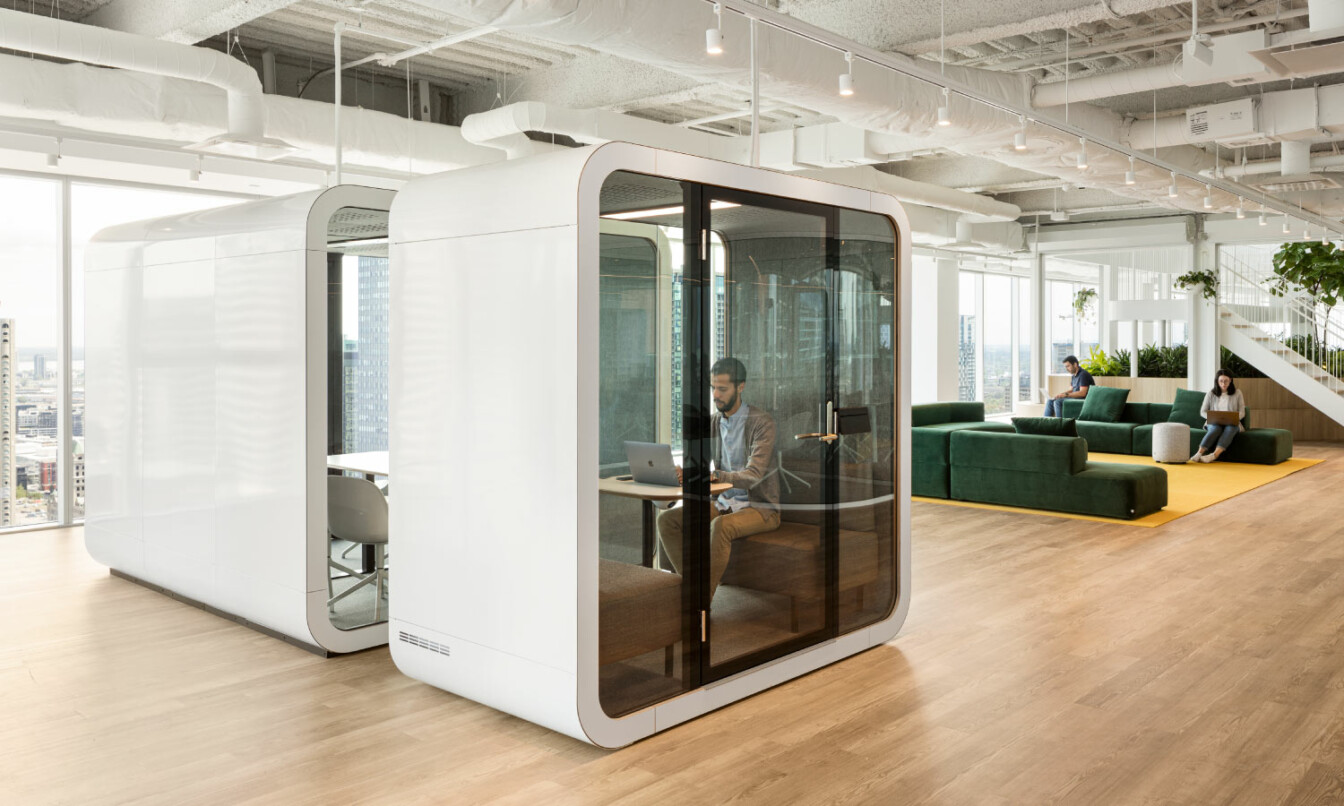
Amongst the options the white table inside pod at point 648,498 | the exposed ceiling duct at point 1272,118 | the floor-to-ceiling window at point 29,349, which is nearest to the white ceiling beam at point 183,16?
the floor-to-ceiling window at point 29,349

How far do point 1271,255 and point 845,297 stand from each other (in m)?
14.5

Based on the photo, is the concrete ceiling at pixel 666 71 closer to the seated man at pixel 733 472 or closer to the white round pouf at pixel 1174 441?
the seated man at pixel 733 472

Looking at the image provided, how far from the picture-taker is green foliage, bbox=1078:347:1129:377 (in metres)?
16.1

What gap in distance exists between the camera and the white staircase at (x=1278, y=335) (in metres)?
14.2

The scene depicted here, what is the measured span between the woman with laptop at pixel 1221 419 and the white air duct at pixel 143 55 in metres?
10.8

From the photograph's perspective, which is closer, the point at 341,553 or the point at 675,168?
the point at 675,168

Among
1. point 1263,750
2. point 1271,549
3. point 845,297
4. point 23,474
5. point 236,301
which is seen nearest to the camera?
point 1263,750

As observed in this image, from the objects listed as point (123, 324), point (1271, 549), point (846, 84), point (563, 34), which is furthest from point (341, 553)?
point (1271, 549)

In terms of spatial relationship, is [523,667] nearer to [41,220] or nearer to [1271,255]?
[41,220]

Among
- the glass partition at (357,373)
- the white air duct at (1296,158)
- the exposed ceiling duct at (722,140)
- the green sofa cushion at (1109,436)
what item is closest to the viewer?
the glass partition at (357,373)

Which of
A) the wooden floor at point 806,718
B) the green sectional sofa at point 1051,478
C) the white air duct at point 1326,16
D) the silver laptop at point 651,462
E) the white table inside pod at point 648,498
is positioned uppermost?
the white air duct at point 1326,16

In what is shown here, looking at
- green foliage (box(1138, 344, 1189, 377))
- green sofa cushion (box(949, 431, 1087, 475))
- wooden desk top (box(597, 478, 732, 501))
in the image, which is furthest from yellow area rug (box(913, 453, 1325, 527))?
wooden desk top (box(597, 478, 732, 501))

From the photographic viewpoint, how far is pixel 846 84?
5.71 meters

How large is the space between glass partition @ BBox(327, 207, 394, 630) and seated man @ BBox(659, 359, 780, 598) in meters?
1.81
